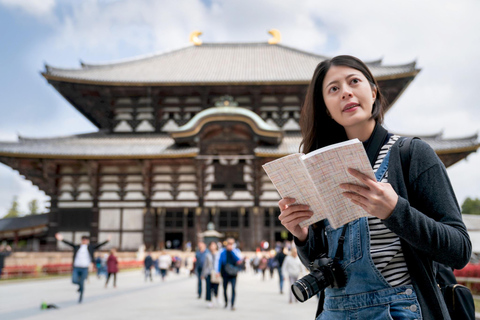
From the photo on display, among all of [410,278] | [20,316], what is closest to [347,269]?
[410,278]

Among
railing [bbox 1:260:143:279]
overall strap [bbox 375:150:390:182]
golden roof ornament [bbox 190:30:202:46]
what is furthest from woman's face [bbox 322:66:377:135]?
golden roof ornament [bbox 190:30:202:46]

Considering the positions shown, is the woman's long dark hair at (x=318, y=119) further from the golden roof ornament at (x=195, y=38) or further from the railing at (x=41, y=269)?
the golden roof ornament at (x=195, y=38)

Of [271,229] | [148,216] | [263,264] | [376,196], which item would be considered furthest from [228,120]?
[376,196]

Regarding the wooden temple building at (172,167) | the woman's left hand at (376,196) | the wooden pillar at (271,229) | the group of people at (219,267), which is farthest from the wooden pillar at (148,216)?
the woman's left hand at (376,196)

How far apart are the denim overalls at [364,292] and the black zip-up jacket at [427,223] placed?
6 cm

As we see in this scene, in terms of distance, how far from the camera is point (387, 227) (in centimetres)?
154

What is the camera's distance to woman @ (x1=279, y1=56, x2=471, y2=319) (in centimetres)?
149

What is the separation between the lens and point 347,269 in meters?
1.72

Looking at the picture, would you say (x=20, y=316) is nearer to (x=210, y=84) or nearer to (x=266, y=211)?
(x=266, y=211)

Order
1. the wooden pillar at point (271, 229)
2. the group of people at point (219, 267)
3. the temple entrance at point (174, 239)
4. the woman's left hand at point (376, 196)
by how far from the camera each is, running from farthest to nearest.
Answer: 1. the temple entrance at point (174, 239)
2. the wooden pillar at point (271, 229)
3. the group of people at point (219, 267)
4. the woman's left hand at point (376, 196)

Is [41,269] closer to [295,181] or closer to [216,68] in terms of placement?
[216,68]

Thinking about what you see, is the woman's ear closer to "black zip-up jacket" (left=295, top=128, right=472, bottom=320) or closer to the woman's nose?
the woman's nose

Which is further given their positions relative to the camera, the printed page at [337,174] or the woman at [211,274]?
the woman at [211,274]

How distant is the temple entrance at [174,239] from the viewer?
84.0ft
